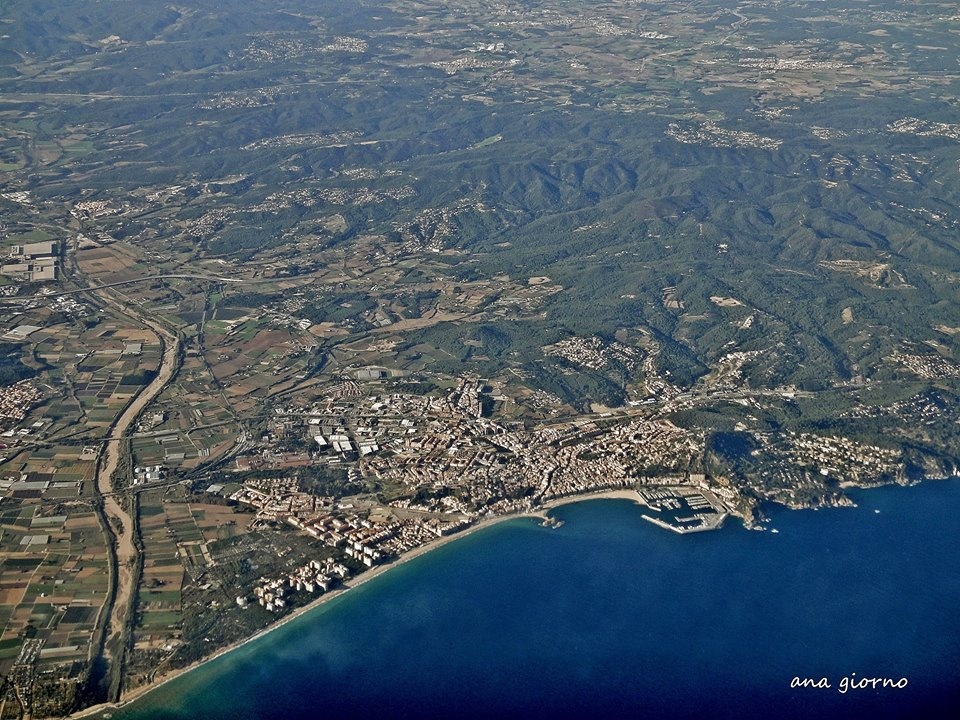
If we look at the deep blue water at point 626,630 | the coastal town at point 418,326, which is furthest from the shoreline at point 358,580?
the deep blue water at point 626,630

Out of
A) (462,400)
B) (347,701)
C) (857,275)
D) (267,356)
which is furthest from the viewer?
(857,275)

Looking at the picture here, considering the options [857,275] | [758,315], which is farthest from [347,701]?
[857,275]

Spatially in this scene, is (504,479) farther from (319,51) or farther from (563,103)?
(319,51)

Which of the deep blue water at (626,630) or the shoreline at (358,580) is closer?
the shoreline at (358,580)

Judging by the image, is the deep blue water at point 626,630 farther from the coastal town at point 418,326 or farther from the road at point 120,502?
the road at point 120,502

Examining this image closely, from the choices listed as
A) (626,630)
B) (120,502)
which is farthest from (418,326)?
(626,630)

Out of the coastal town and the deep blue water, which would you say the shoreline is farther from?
the deep blue water

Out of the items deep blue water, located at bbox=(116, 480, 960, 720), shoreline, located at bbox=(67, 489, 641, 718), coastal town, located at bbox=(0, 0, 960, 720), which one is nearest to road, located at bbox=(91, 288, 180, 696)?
coastal town, located at bbox=(0, 0, 960, 720)
